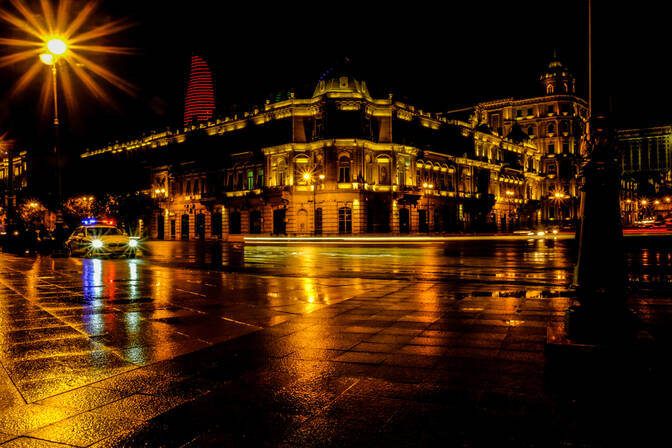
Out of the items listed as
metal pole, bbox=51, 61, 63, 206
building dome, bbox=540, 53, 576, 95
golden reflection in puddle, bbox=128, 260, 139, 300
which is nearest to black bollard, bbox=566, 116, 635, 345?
golden reflection in puddle, bbox=128, 260, 139, 300

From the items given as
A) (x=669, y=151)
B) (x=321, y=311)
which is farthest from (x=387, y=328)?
(x=669, y=151)

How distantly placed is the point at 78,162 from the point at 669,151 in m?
146

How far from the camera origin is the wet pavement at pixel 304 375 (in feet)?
11.1

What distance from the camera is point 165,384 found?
446cm

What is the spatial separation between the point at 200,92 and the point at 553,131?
58281 millimetres

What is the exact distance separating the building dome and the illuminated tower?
188 feet

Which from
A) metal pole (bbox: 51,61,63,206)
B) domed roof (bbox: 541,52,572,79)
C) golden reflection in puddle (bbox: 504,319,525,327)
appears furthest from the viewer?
domed roof (bbox: 541,52,572,79)

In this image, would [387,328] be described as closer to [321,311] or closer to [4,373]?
[321,311]

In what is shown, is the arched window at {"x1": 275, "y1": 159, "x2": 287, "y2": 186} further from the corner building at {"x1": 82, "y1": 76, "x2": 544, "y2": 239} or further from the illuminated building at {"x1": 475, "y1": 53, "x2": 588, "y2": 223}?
the illuminated building at {"x1": 475, "y1": 53, "x2": 588, "y2": 223}

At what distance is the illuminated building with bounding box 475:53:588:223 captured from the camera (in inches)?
3344

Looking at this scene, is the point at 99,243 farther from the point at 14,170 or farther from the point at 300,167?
the point at 14,170

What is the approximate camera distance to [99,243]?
24.7m

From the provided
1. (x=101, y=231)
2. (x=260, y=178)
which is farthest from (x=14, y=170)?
(x=101, y=231)

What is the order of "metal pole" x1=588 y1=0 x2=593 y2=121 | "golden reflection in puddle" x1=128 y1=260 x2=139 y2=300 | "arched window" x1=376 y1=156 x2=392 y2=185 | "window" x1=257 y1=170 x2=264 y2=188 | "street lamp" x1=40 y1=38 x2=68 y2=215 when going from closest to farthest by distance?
1. "metal pole" x1=588 y1=0 x2=593 y2=121
2. "golden reflection in puddle" x1=128 y1=260 x2=139 y2=300
3. "street lamp" x1=40 y1=38 x2=68 y2=215
4. "arched window" x1=376 y1=156 x2=392 y2=185
5. "window" x1=257 y1=170 x2=264 y2=188
